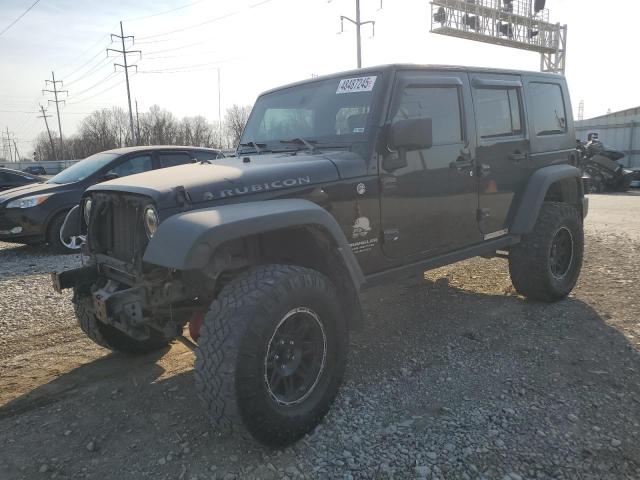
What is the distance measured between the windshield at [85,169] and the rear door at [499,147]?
6137mm

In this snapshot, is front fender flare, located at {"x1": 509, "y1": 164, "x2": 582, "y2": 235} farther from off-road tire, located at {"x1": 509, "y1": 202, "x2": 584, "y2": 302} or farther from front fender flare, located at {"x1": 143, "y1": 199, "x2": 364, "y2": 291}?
front fender flare, located at {"x1": 143, "y1": 199, "x2": 364, "y2": 291}

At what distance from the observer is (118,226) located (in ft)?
10.5

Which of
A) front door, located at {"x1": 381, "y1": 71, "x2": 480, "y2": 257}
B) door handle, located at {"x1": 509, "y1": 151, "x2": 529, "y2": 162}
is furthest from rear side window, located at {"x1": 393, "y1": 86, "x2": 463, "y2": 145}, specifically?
door handle, located at {"x1": 509, "y1": 151, "x2": 529, "y2": 162}

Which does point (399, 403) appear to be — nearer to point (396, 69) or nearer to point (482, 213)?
point (482, 213)

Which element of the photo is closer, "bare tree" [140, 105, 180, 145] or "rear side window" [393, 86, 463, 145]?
"rear side window" [393, 86, 463, 145]

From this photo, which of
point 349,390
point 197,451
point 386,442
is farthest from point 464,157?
point 197,451

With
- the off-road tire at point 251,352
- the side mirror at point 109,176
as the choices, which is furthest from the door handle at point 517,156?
the side mirror at point 109,176

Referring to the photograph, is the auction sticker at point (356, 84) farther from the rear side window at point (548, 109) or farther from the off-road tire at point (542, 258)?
the off-road tire at point (542, 258)

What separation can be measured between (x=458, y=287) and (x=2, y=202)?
704cm

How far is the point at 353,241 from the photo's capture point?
3371 mm

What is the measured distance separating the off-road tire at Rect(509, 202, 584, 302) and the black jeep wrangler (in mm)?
19

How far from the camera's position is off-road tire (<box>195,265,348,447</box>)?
8.14 ft

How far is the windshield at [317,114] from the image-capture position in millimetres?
3561

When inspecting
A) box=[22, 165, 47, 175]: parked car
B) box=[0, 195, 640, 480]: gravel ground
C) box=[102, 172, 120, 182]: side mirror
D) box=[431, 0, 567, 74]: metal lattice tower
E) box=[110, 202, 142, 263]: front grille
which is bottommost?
box=[0, 195, 640, 480]: gravel ground
